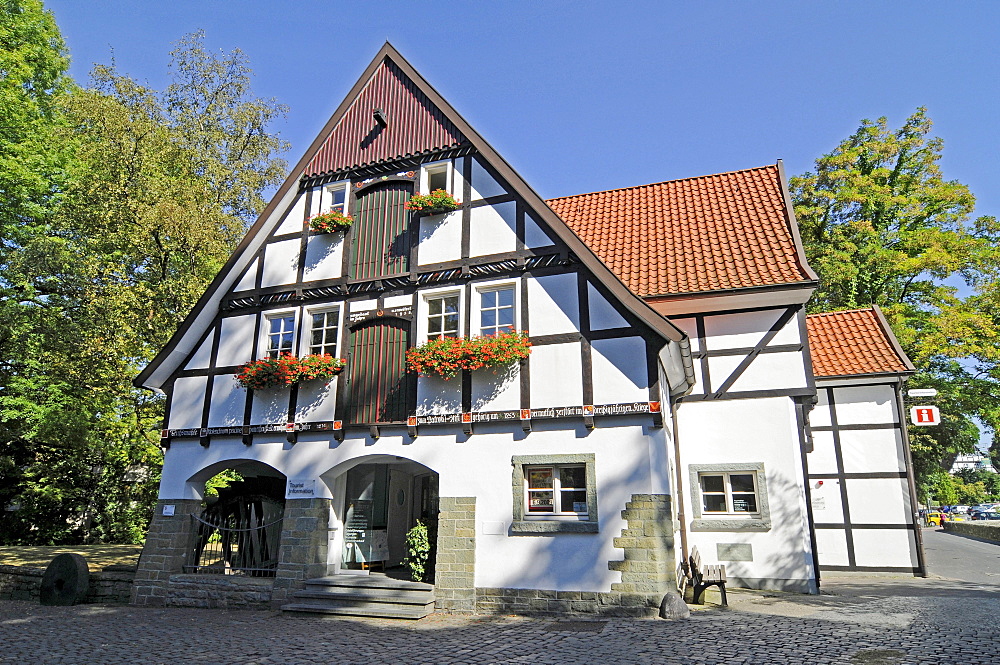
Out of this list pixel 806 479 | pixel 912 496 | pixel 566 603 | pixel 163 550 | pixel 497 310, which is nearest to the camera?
pixel 566 603

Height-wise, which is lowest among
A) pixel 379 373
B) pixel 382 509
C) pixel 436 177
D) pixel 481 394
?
pixel 382 509

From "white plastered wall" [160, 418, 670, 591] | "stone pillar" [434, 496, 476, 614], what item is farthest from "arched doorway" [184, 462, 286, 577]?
"stone pillar" [434, 496, 476, 614]

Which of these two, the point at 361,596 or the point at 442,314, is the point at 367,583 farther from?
the point at 442,314

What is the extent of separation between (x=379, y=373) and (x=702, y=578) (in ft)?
20.8

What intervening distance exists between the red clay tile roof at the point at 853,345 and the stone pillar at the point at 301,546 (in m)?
11.1

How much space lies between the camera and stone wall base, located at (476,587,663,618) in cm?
922

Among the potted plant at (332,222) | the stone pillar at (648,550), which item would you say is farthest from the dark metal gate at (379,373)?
the stone pillar at (648,550)

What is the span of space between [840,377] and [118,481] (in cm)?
2099

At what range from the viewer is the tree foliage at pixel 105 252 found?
16.3 metres

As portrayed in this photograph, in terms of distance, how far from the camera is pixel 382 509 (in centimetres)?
1316

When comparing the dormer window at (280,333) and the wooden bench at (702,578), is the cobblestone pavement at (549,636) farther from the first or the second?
the dormer window at (280,333)

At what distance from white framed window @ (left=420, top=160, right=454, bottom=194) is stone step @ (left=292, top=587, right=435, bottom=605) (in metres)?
7.17

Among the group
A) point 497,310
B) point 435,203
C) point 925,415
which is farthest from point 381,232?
point 925,415

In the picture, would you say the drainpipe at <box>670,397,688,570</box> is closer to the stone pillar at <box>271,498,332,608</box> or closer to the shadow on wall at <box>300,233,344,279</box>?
the stone pillar at <box>271,498,332,608</box>
